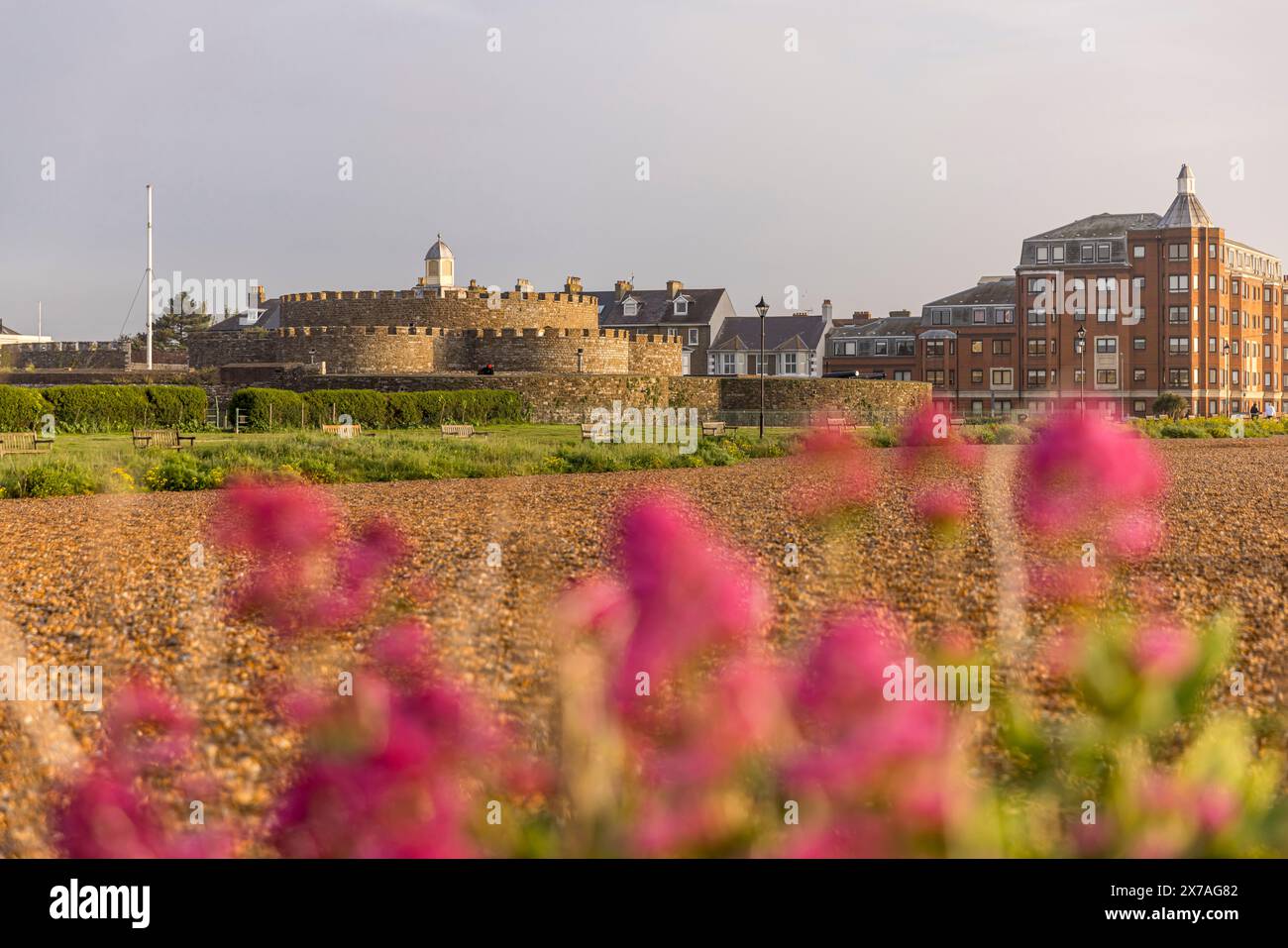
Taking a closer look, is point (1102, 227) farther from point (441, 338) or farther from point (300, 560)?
point (300, 560)

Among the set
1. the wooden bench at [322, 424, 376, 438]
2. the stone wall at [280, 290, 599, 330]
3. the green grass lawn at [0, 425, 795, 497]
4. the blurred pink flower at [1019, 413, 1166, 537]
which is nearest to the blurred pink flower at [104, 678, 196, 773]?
the blurred pink flower at [1019, 413, 1166, 537]

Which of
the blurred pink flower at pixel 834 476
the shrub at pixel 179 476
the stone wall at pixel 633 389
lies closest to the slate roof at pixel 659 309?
the stone wall at pixel 633 389

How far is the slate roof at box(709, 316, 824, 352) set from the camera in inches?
3004

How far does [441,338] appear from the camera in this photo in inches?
2068

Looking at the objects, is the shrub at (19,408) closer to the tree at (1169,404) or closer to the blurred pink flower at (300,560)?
the blurred pink flower at (300,560)

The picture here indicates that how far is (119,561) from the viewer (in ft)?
38.4

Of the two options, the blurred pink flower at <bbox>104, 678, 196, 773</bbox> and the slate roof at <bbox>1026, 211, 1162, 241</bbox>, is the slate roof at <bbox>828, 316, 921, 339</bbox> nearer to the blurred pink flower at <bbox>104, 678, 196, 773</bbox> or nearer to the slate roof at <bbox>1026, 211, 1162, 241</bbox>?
the slate roof at <bbox>1026, 211, 1162, 241</bbox>

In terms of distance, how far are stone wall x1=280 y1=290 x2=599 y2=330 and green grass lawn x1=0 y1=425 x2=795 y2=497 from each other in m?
26.5

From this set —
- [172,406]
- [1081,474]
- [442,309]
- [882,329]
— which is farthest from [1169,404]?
[1081,474]

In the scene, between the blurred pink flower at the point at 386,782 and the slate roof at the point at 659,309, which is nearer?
the blurred pink flower at the point at 386,782

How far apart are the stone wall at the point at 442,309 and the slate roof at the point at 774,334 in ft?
64.4

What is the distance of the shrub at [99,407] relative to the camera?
1288 inches
